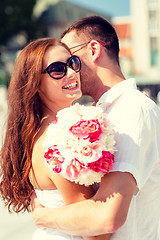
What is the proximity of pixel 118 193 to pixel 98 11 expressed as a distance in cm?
5737

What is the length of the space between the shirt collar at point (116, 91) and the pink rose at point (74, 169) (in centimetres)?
56

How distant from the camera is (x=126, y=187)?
5.90 ft

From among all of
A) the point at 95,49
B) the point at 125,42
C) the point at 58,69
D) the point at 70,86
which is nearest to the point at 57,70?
the point at 58,69

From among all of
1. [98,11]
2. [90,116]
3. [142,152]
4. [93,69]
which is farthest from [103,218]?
[98,11]

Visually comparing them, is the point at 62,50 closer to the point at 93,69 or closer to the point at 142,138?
the point at 93,69

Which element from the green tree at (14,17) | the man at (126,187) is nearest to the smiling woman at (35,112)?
the man at (126,187)

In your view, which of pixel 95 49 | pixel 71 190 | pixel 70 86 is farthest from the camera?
pixel 95 49

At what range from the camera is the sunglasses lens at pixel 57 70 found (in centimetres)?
228

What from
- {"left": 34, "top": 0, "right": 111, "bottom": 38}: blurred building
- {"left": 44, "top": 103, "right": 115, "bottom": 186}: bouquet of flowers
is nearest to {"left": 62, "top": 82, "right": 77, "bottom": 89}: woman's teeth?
{"left": 44, "top": 103, "right": 115, "bottom": 186}: bouquet of flowers

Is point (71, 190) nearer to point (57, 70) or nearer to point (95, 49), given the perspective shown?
point (57, 70)

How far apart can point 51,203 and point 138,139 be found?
2.28ft

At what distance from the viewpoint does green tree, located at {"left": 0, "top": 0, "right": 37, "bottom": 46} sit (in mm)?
39919

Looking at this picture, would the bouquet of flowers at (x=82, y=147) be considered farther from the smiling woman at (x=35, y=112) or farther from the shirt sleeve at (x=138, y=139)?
the smiling woman at (x=35, y=112)

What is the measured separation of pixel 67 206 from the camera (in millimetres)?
1956
